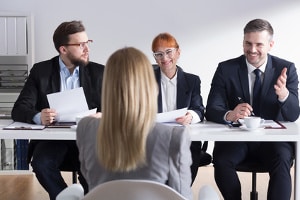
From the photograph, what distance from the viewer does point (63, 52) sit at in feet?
10.9

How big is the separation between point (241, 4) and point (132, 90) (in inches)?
126

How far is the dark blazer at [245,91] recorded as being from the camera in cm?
306

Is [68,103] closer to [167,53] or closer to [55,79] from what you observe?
[55,79]

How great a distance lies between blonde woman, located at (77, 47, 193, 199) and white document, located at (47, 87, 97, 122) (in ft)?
3.73

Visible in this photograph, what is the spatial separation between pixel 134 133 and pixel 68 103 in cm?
126

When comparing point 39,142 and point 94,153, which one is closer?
point 94,153

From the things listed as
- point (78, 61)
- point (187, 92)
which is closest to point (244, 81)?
point (187, 92)

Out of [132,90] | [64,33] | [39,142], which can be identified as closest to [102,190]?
[132,90]

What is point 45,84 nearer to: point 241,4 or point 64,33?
point 64,33

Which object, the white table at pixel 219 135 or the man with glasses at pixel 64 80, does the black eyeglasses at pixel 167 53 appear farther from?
the white table at pixel 219 135

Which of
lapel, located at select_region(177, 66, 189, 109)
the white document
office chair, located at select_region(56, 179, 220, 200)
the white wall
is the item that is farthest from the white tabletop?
the white wall

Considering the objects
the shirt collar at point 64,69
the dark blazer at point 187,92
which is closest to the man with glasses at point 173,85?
the dark blazer at point 187,92

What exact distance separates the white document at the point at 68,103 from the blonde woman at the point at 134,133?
114 centimetres

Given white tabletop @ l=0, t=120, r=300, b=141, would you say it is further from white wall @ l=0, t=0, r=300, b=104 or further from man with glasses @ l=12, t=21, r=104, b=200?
white wall @ l=0, t=0, r=300, b=104
